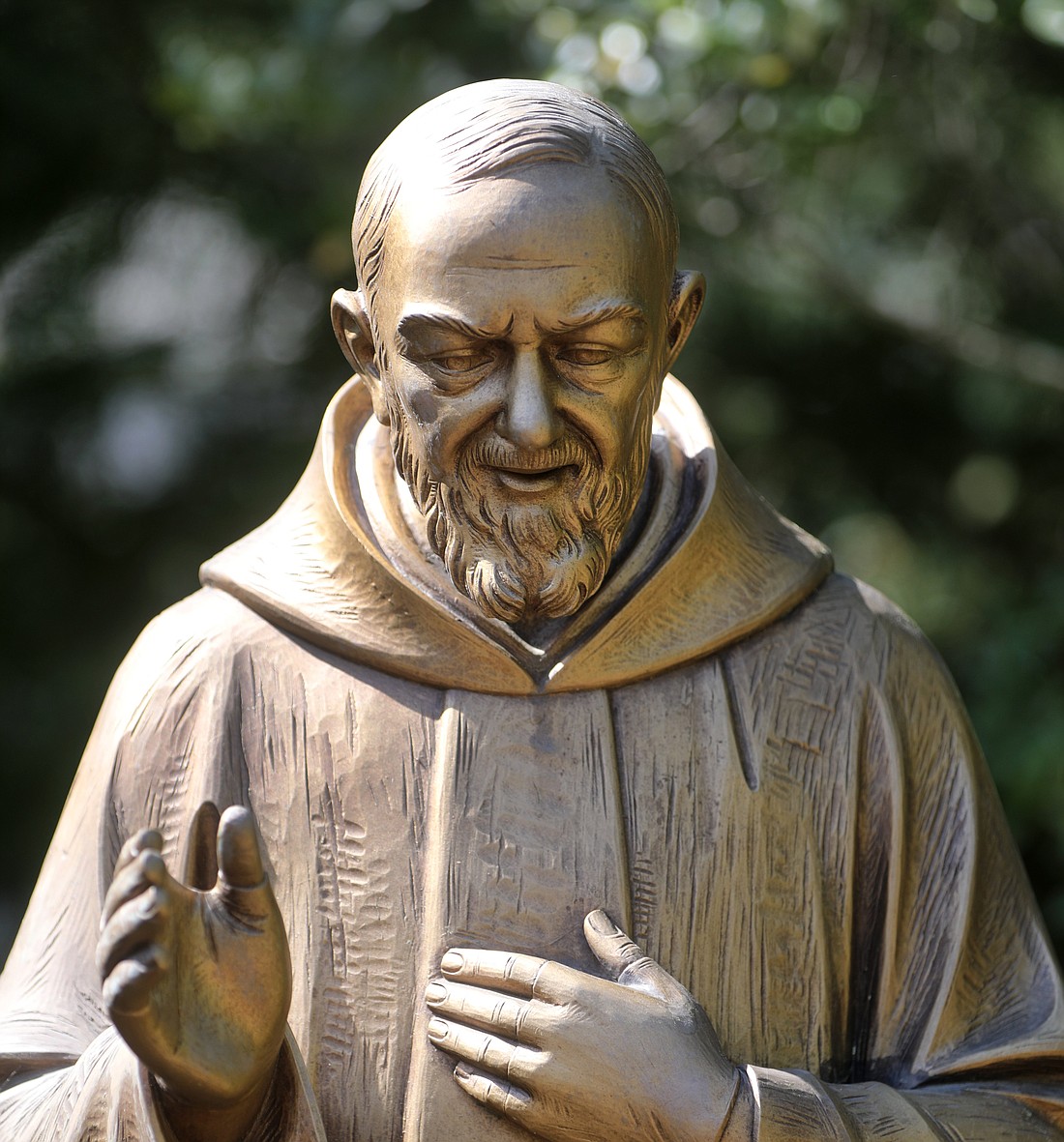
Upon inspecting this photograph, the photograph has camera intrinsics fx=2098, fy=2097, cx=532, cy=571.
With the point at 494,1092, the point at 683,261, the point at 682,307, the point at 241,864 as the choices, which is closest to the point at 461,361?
the point at 682,307

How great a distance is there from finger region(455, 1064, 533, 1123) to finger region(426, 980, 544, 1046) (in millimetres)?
53

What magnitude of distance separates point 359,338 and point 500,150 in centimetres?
35

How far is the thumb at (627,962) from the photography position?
8.19ft

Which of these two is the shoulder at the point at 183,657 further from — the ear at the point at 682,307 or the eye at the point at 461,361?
the ear at the point at 682,307

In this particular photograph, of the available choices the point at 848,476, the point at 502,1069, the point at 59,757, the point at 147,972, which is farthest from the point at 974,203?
the point at 147,972

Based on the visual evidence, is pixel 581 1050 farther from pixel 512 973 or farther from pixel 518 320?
pixel 518 320

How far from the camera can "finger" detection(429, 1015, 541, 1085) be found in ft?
8.02

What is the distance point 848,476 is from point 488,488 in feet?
11.9

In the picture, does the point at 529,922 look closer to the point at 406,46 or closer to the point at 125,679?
the point at 125,679

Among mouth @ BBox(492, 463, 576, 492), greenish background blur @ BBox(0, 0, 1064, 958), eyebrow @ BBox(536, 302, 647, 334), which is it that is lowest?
greenish background blur @ BBox(0, 0, 1064, 958)

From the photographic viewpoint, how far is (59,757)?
229 inches

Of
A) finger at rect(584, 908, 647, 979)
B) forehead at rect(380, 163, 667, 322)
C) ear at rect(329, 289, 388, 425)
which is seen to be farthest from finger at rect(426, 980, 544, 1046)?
forehead at rect(380, 163, 667, 322)

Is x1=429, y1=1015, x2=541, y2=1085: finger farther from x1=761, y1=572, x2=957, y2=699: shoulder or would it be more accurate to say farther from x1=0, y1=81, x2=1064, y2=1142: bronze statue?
x1=761, y1=572, x2=957, y2=699: shoulder

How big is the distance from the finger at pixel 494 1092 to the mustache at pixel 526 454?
713mm
